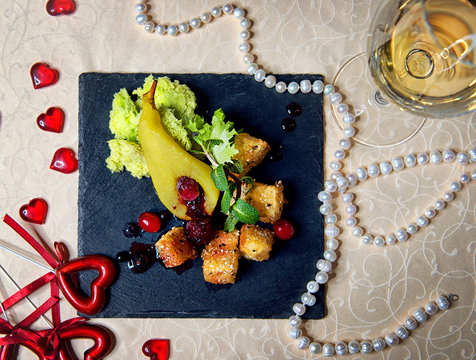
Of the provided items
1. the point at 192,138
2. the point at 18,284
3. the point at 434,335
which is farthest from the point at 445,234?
the point at 18,284

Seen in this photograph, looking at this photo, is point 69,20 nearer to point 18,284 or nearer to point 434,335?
point 18,284

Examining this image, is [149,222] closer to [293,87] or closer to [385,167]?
[293,87]

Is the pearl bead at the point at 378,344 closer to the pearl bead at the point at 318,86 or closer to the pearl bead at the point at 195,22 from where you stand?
the pearl bead at the point at 318,86

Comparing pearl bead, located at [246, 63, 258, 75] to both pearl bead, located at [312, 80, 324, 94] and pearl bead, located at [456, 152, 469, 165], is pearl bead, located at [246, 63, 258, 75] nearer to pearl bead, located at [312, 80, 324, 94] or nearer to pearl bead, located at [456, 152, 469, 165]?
pearl bead, located at [312, 80, 324, 94]

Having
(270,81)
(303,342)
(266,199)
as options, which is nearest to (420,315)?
(303,342)

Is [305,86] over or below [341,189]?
over
